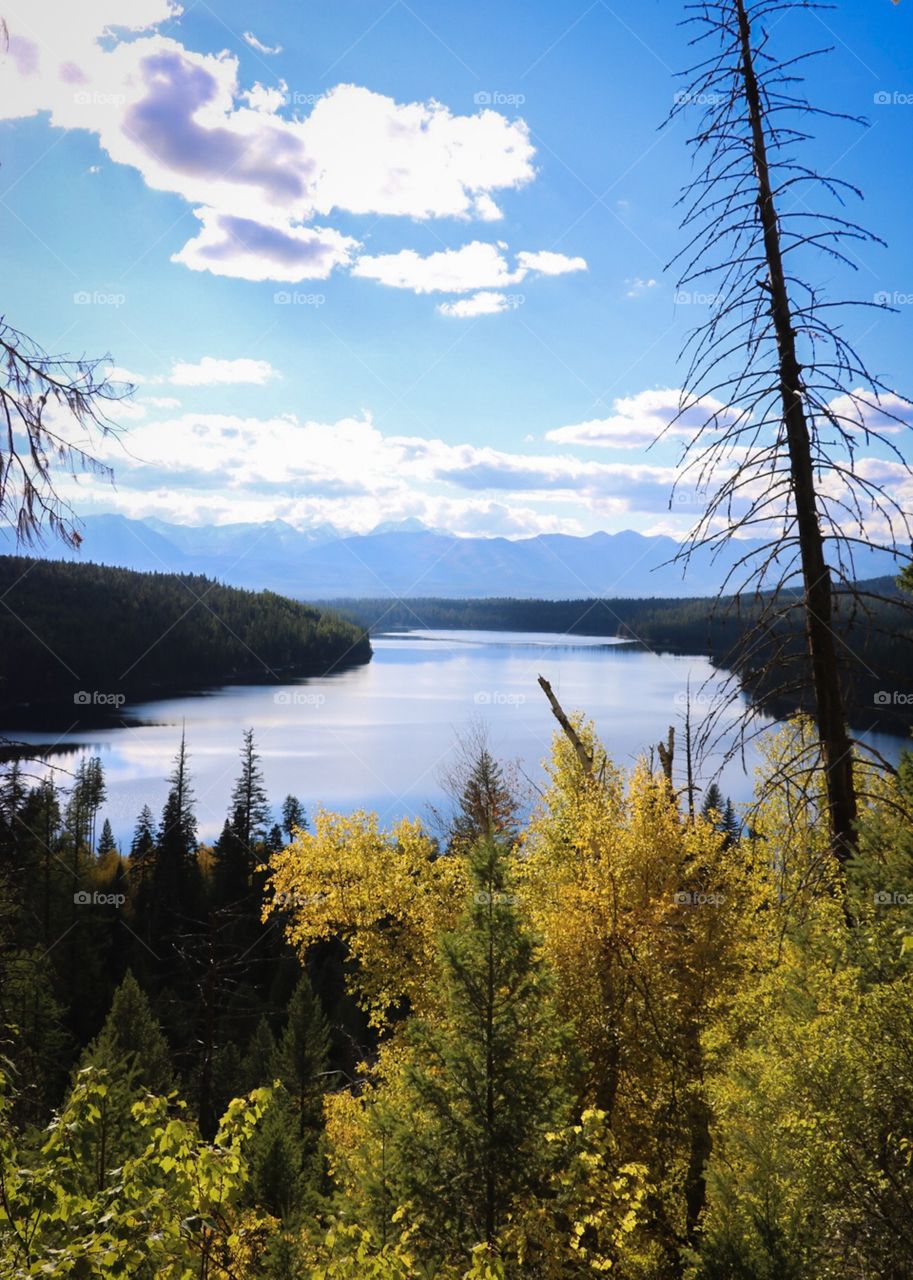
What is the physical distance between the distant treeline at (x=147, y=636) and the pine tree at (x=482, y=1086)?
9904 cm

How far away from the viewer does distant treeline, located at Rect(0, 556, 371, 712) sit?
375 feet

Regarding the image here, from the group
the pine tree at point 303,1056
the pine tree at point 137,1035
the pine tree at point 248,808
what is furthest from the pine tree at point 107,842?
the pine tree at point 303,1056

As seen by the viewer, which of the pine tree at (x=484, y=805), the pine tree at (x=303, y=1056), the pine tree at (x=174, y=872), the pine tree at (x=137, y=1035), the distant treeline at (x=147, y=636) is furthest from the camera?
the distant treeline at (x=147, y=636)

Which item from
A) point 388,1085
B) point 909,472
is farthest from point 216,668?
point 909,472

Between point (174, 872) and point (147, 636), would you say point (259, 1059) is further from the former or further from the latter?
point (147, 636)

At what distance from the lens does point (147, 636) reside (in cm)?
12975

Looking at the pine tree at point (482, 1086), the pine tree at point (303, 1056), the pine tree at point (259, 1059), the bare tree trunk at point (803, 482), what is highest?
the bare tree trunk at point (803, 482)

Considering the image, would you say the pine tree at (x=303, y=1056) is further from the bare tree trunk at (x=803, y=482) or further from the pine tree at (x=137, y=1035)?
the bare tree trunk at (x=803, y=482)

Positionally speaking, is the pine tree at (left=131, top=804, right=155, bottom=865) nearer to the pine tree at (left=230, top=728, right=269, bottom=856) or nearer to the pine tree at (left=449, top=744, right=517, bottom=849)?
the pine tree at (left=230, top=728, right=269, bottom=856)

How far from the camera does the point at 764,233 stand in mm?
5996

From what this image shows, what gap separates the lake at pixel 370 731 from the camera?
2736 inches

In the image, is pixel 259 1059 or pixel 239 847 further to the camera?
pixel 239 847

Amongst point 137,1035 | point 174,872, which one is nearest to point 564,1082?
point 137,1035

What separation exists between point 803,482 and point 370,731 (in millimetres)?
84902
